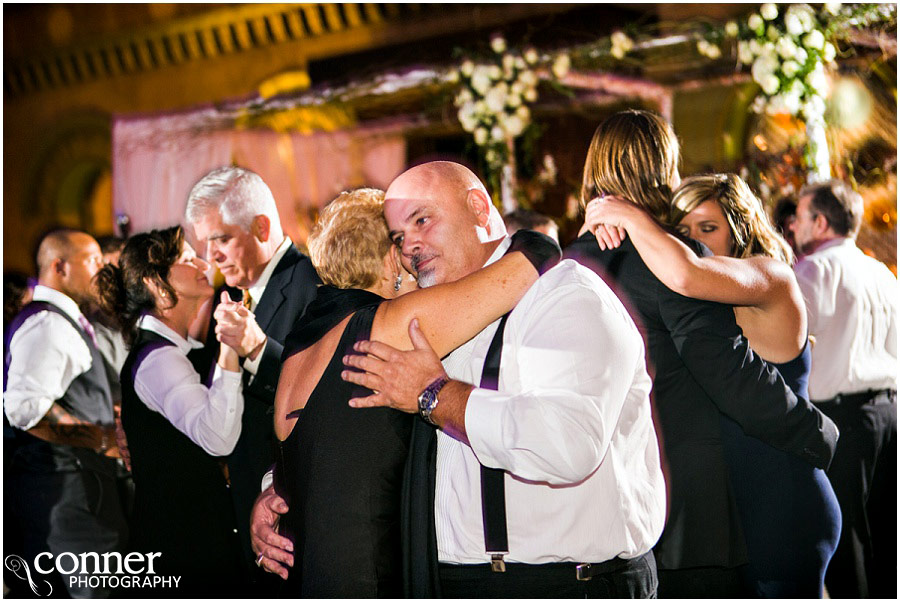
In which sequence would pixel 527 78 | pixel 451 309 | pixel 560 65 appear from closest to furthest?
pixel 451 309 < pixel 560 65 < pixel 527 78

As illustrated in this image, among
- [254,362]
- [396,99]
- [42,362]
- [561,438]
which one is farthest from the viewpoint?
[396,99]

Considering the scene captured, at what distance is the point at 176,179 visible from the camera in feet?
Answer: 26.0

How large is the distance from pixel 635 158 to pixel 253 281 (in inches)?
56.4

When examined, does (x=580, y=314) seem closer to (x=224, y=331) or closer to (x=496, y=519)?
(x=496, y=519)

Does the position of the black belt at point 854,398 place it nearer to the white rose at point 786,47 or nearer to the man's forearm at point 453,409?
the white rose at point 786,47

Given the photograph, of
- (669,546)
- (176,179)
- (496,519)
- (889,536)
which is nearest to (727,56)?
(889,536)

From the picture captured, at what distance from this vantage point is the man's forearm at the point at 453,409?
1810 millimetres

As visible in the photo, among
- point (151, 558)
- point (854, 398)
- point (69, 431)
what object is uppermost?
point (69, 431)

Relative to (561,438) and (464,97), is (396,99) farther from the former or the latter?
(561,438)

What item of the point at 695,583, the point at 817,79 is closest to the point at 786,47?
the point at 817,79

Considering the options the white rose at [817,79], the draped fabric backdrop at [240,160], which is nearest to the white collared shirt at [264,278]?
the white rose at [817,79]

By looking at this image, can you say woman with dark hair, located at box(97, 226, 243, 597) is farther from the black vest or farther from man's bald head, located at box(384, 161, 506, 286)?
the black vest

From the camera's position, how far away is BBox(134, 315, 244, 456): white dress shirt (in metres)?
2.76

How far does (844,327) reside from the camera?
12.6 ft
